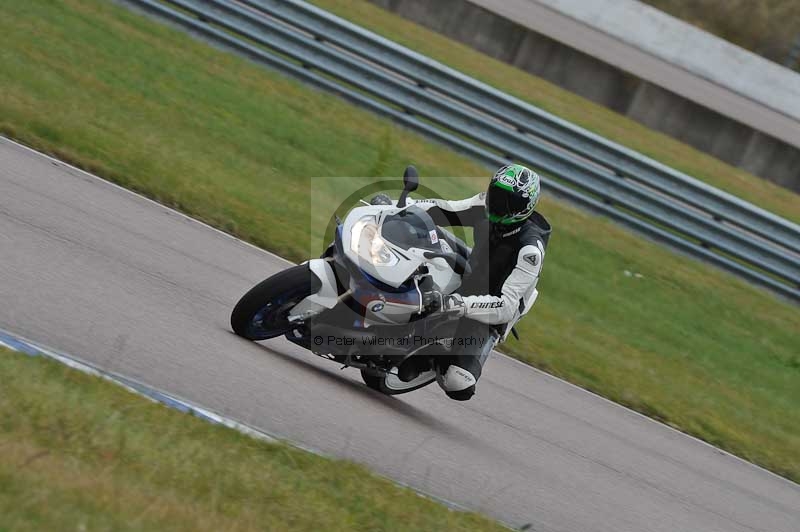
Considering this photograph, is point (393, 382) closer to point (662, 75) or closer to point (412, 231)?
point (412, 231)

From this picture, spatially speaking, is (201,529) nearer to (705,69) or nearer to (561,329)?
(561,329)

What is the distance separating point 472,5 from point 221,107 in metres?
9.82

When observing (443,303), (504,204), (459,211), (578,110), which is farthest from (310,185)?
(578,110)

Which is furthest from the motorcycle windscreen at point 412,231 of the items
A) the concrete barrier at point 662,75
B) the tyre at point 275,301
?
the concrete barrier at point 662,75

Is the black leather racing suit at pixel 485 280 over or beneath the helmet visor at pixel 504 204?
beneath

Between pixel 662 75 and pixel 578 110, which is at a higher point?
pixel 662 75

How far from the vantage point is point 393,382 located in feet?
25.1

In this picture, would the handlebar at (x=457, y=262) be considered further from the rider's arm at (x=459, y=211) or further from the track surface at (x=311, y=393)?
the track surface at (x=311, y=393)

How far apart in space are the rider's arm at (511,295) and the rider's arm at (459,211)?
0.52m

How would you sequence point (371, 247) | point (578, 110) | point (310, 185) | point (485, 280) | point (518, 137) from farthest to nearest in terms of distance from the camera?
point (578, 110)
point (518, 137)
point (310, 185)
point (485, 280)
point (371, 247)

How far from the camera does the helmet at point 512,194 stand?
6969 millimetres

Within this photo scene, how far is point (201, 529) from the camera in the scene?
4.16 meters

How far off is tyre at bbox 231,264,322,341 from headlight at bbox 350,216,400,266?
34 cm

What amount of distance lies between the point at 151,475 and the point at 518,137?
10993 millimetres
